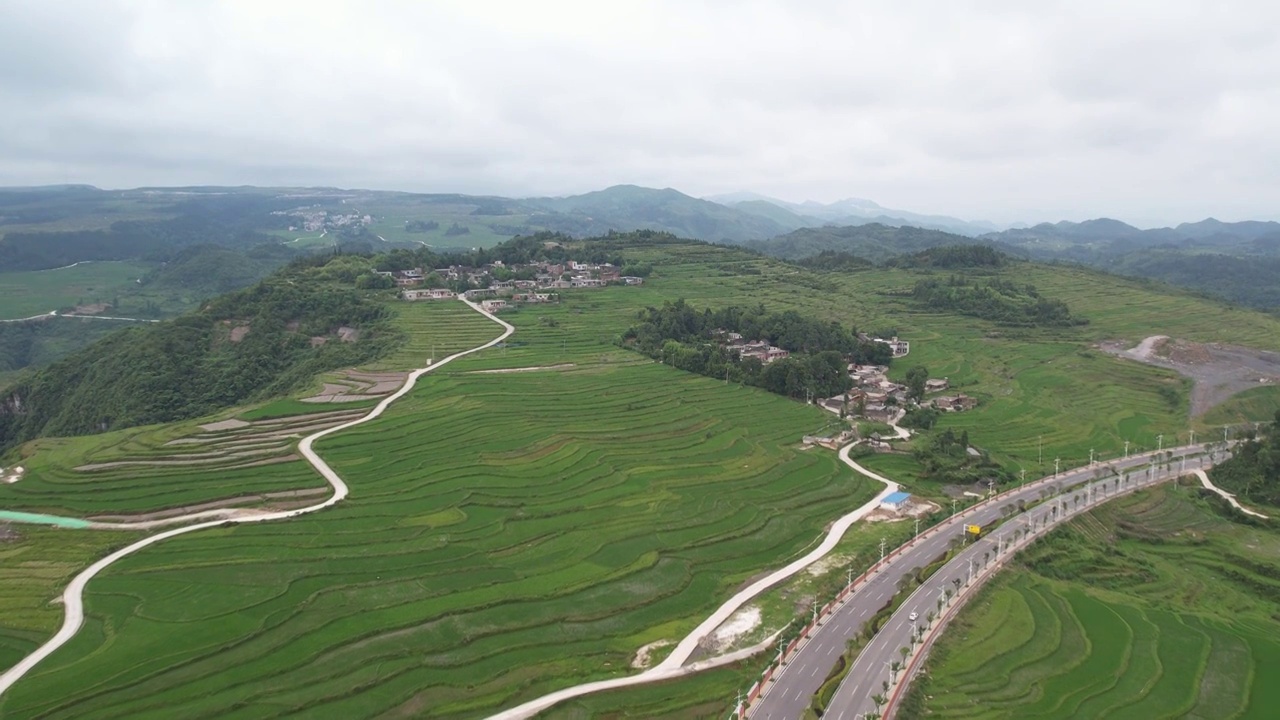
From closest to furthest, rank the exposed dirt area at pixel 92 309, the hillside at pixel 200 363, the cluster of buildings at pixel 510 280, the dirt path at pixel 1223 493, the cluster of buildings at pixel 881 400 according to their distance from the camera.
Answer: the dirt path at pixel 1223 493, the cluster of buildings at pixel 881 400, the hillside at pixel 200 363, the cluster of buildings at pixel 510 280, the exposed dirt area at pixel 92 309

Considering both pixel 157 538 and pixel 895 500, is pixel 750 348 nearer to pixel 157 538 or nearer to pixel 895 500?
pixel 895 500

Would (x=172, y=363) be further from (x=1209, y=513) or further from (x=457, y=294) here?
(x=1209, y=513)

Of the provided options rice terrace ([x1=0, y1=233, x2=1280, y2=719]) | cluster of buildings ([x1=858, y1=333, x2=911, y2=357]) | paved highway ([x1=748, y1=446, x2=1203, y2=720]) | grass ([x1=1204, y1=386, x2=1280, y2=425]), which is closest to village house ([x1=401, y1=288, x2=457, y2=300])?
rice terrace ([x1=0, y1=233, x2=1280, y2=719])

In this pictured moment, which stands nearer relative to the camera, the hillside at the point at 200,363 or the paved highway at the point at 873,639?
the paved highway at the point at 873,639

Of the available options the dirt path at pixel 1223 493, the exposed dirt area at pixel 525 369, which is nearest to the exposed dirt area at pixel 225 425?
the exposed dirt area at pixel 525 369

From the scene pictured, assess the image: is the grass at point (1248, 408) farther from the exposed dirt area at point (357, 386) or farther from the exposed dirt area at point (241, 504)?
the exposed dirt area at point (241, 504)

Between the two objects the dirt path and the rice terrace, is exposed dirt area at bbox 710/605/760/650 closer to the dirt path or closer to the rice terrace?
the rice terrace

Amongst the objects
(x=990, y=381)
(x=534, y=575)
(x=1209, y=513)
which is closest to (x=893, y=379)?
(x=990, y=381)
